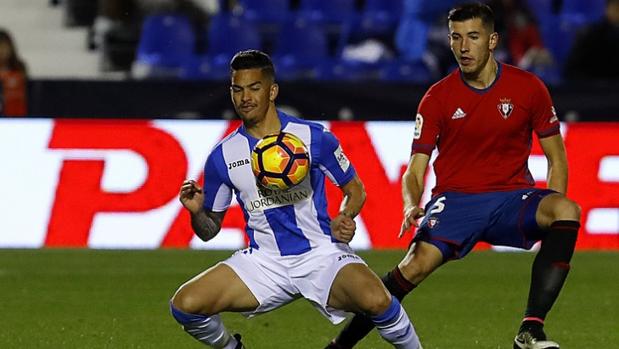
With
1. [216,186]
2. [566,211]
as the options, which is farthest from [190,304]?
[566,211]

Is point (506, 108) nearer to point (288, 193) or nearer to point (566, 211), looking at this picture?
point (566, 211)

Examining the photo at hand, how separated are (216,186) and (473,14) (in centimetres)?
145

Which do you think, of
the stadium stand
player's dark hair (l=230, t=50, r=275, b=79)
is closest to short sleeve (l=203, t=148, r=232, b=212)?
player's dark hair (l=230, t=50, r=275, b=79)

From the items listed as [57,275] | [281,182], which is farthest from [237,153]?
[57,275]

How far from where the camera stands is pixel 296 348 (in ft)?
24.0

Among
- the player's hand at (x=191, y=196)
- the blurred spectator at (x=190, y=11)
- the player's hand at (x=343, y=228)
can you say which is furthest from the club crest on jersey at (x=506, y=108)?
the blurred spectator at (x=190, y=11)

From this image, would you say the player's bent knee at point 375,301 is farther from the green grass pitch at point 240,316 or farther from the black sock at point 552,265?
the green grass pitch at point 240,316

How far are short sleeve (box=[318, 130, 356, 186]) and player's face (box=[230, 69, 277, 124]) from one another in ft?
1.05

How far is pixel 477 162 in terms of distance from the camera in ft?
22.6

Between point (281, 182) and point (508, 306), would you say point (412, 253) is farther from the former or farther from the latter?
point (508, 306)

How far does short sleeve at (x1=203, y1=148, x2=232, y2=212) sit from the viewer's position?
643 cm

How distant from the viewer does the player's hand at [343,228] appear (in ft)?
19.7

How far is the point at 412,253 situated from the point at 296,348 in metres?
0.96

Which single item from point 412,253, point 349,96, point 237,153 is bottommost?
point 349,96
